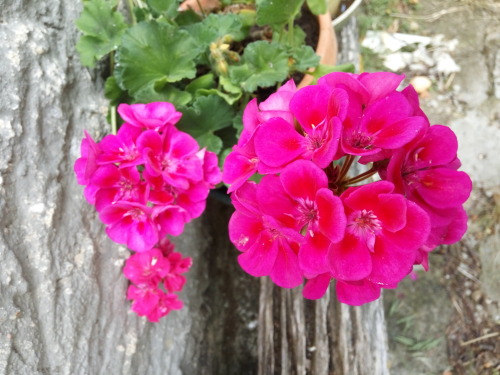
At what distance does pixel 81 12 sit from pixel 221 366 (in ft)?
3.60

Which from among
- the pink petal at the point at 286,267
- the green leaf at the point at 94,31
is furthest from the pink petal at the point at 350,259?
the green leaf at the point at 94,31

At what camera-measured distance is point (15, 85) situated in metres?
0.94

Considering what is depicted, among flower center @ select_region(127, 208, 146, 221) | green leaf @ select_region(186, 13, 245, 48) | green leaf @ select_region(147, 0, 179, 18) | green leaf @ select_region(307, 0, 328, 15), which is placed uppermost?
green leaf @ select_region(147, 0, 179, 18)

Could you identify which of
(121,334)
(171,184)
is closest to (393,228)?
(171,184)

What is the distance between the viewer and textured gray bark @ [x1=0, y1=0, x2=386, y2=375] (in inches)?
35.2

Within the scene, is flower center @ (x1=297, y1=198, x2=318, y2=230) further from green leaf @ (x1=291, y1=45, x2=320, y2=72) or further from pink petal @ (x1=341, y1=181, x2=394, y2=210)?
green leaf @ (x1=291, y1=45, x2=320, y2=72)

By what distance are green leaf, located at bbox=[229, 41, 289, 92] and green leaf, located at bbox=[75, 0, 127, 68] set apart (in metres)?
0.31

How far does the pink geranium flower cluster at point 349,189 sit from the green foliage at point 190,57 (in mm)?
394

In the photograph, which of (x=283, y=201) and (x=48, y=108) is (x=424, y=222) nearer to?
(x=283, y=201)

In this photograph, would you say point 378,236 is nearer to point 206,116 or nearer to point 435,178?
point 435,178

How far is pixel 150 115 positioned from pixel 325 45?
1.90 ft

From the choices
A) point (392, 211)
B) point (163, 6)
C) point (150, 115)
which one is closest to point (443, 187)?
point (392, 211)

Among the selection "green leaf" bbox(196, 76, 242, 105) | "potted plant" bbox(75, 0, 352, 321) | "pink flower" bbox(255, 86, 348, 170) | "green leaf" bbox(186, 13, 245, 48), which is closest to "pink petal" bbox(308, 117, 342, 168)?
"pink flower" bbox(255, 86, 348, 170)

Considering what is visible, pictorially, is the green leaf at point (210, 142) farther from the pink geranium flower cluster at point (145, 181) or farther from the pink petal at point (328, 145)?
the pink petal at point (328, 145)
